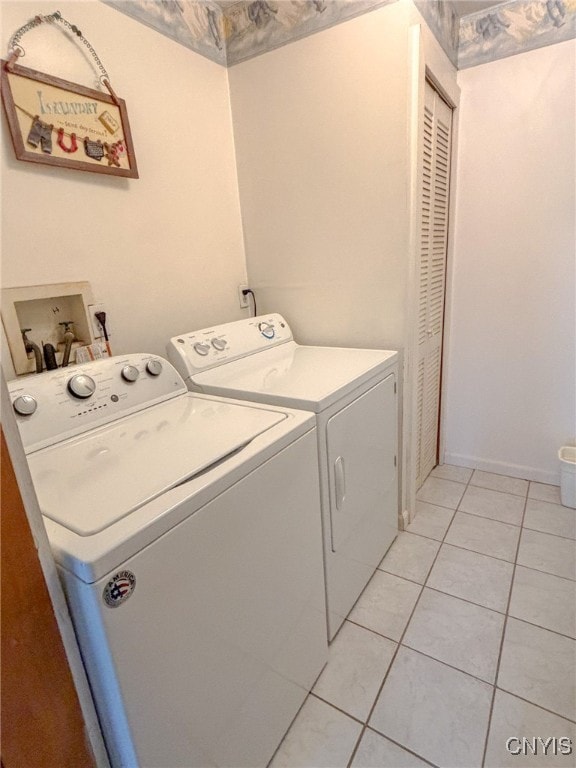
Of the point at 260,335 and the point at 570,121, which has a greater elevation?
the point at 570,121

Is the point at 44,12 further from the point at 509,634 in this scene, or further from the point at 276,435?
the point at 509,634

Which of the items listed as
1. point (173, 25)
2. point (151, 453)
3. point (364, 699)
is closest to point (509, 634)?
point (364, 699)

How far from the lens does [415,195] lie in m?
1.60

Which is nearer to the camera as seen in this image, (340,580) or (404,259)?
(340,580)

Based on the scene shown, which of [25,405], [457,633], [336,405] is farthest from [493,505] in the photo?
[25,405]

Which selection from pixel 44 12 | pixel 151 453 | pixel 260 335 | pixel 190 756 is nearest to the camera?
pixel 190 756

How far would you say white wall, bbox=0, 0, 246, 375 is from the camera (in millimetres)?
1201

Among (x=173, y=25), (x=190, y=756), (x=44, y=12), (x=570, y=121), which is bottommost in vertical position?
(x=190, y=756)

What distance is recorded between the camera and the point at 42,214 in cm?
124

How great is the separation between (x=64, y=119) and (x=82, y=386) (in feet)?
2.78

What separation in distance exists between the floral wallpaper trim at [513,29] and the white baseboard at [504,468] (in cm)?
214

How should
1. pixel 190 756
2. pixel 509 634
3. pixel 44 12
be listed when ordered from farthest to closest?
pixel 509 634, pixel 44 12, pixel 190 756

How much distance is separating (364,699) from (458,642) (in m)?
0.40

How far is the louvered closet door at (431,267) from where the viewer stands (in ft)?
5.88
